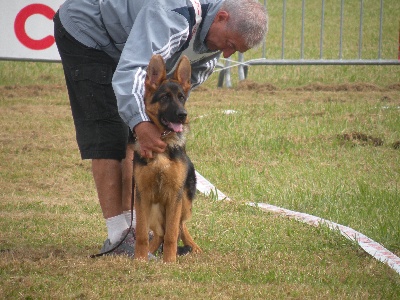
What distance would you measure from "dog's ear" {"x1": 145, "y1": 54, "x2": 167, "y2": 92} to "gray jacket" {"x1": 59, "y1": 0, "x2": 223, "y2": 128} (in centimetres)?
5

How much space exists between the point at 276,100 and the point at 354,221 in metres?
6.23

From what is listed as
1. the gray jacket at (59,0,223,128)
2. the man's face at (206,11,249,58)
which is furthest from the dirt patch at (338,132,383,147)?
the man's face at (206,11,249,58)

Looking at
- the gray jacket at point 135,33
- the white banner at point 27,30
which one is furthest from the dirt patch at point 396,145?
the white banner at point 27,30

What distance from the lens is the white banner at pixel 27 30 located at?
1317 centimetres

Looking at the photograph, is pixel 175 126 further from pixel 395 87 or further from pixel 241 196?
pixel 395 87

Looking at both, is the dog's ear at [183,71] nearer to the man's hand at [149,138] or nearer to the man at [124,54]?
the man at [124,54]

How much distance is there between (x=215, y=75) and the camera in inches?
619

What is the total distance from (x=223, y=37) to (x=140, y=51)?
2.10 ft

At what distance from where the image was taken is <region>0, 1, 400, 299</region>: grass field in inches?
198

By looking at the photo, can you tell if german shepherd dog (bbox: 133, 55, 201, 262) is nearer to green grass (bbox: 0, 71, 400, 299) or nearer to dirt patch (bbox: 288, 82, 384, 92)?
green grass (bbox: 0, 71, 400, 299)

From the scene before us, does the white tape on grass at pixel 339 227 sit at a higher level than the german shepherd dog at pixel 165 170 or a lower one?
lower

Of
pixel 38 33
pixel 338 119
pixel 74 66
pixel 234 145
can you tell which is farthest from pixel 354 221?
pixel 38 33

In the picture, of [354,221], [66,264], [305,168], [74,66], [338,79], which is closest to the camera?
[66,264]

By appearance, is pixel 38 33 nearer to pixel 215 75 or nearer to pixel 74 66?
pixel 215 75
